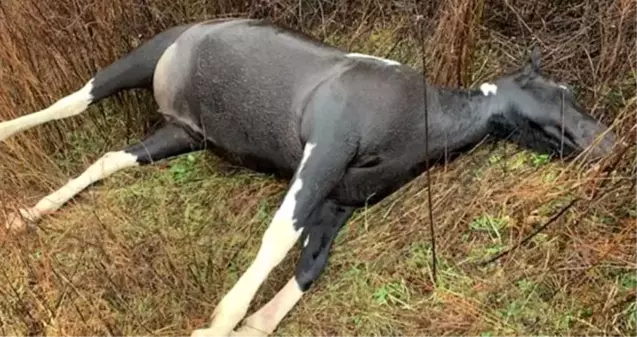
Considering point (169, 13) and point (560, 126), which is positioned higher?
point (169, 13)

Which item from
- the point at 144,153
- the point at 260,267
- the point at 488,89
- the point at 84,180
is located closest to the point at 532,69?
the point at 488,89

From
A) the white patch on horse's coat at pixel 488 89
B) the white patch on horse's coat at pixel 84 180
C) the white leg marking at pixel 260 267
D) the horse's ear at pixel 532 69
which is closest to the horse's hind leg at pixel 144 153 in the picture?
the white patch on horse's coat at pixel 84 180

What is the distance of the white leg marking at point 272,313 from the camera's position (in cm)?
353

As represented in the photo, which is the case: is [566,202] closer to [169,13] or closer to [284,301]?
[284,301]

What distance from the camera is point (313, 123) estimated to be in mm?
3764

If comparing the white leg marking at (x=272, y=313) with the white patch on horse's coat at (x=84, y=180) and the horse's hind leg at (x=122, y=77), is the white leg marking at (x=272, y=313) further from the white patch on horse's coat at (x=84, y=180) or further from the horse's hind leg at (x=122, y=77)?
the horse's hind leg at (x=122, y=77)

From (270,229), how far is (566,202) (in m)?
1.03

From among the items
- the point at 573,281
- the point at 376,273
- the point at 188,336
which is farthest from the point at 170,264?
the point at 573,281

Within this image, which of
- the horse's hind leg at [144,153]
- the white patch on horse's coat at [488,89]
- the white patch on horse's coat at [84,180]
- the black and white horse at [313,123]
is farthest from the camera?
the horse's hind leg at [144,153]

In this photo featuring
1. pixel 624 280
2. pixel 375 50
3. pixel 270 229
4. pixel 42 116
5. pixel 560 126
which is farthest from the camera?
pixel 375 50

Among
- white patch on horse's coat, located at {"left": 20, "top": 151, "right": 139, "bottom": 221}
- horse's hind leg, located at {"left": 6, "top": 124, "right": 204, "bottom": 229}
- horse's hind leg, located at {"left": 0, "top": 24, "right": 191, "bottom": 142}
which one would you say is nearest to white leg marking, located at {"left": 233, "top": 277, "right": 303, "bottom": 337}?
horse's hind leg, located at {"left": 6, "top": 124, "right": 204, "bottom": 229}

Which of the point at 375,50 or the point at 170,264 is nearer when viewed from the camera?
the point at 170,264

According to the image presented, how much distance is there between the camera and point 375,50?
4711mm

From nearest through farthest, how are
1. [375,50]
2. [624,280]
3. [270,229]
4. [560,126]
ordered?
[624,280]
[270,229]
[560,126]
[375,50]
